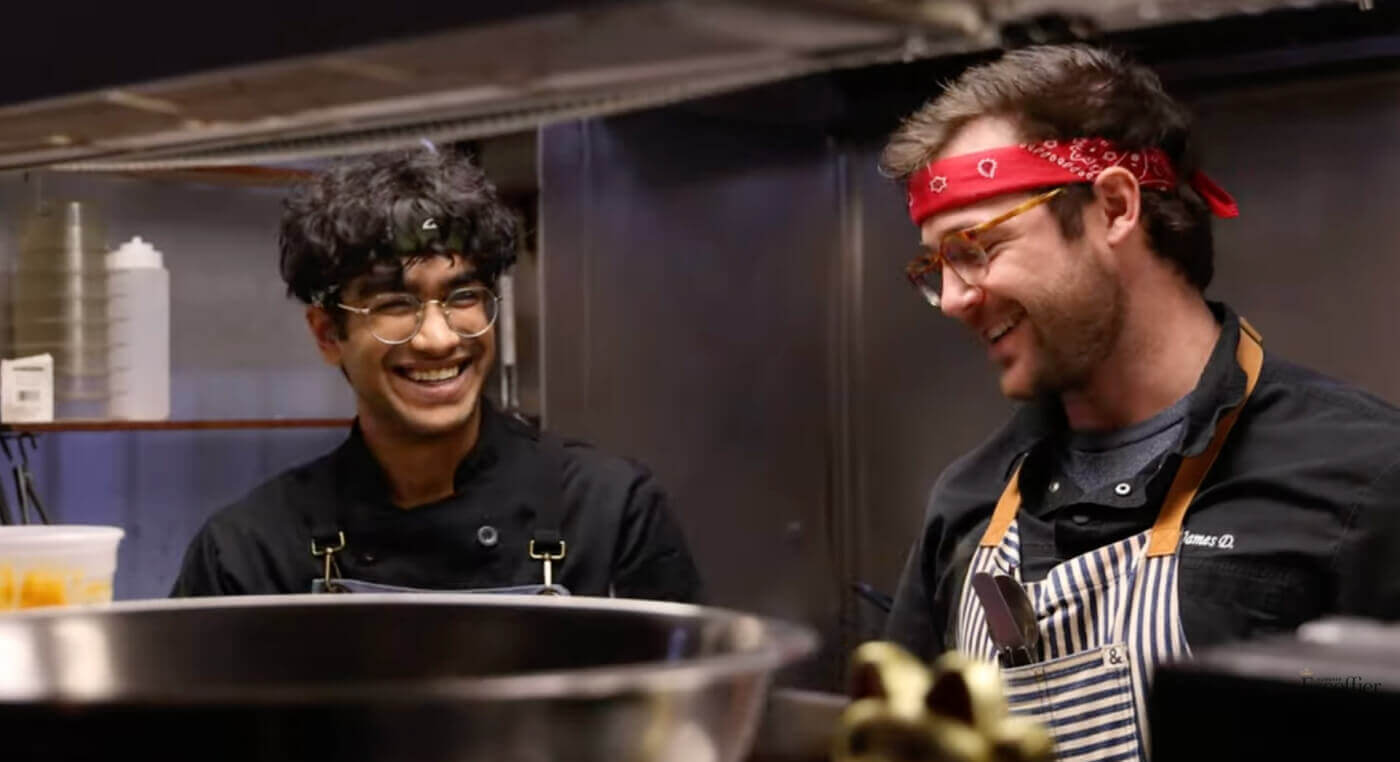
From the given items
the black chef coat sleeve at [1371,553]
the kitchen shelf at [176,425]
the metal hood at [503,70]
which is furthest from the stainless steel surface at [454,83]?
the kitchen shelf at [176,425]

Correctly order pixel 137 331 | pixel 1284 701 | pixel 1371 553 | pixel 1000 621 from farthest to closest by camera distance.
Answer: pixel 137 331 → pixel 1000 621 → pixel 1371 553 → pixel 1284 701

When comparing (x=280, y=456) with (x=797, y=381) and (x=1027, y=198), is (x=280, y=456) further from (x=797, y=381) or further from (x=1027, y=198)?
(x=1027, y=198)

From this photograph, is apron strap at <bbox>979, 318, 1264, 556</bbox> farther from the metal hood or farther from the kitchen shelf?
the kitchen shelf

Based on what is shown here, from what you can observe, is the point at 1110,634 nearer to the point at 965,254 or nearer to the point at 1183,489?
the point at 1183,489

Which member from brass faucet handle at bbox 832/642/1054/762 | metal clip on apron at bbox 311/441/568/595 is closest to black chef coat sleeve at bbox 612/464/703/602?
metal clip on apron at bbox 311/441/568/595

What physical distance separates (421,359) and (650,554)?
424 mm

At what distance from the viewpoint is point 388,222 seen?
205 cm

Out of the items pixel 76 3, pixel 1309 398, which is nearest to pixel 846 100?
pixel 1309 398

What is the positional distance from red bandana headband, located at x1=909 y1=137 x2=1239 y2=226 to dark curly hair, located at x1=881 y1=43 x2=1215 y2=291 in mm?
15

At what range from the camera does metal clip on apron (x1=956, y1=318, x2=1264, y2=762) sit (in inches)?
70.4

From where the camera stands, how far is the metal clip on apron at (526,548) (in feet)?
6.44

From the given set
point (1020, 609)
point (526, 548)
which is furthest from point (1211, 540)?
point (526, 548)

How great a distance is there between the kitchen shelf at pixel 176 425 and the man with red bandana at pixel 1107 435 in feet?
4.26

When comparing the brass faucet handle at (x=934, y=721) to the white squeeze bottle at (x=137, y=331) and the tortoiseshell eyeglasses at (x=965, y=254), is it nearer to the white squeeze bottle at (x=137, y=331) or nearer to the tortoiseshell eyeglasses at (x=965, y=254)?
the tortoiseshell eyeglasses at (x=965, y=254)
